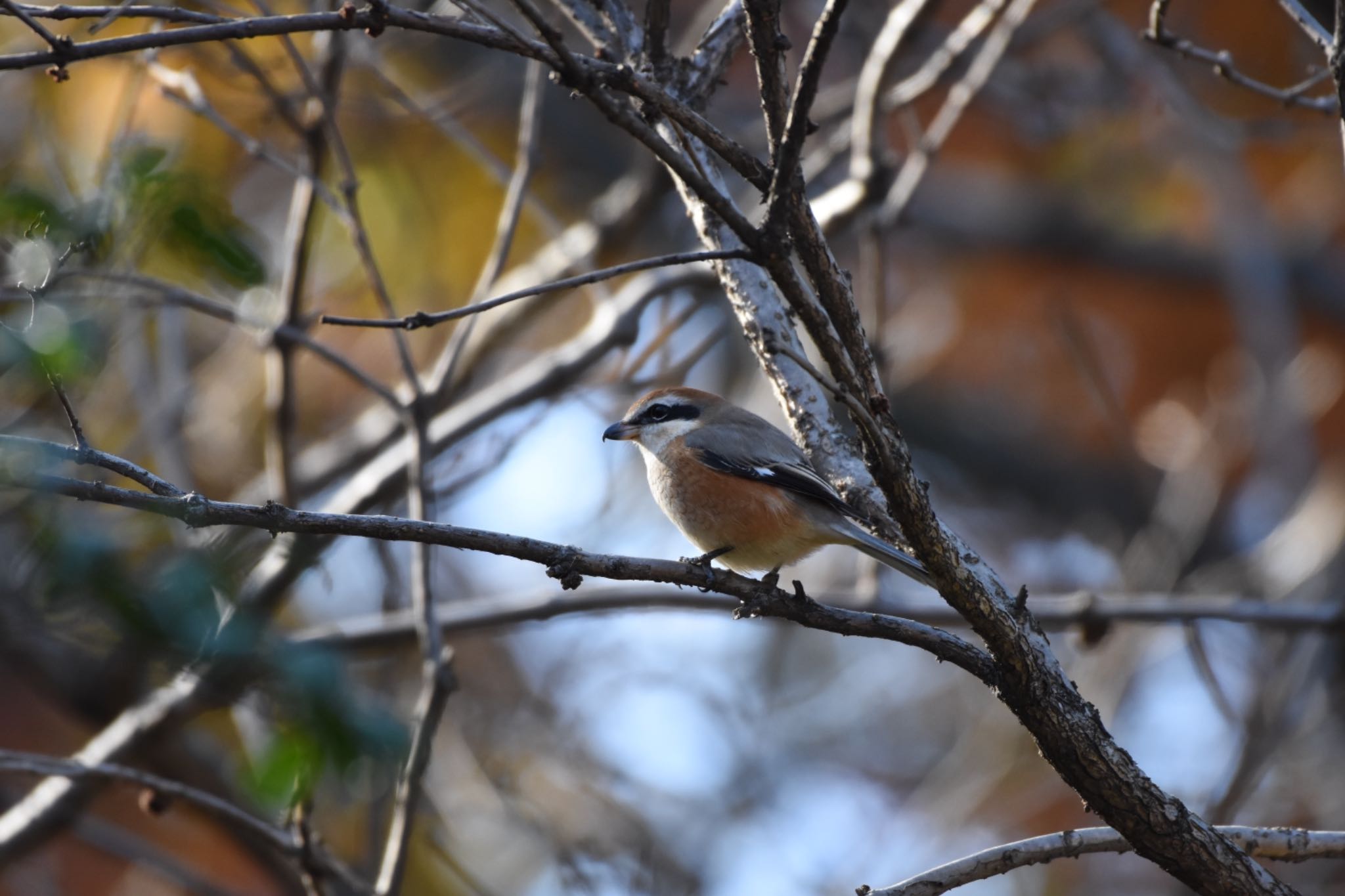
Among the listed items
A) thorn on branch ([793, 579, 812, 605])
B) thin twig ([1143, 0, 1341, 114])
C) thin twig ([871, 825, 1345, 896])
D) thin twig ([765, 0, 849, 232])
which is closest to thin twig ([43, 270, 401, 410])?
thorn on branch ([793, 579, 812, 605])

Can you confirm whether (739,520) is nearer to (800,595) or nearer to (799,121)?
(800,595)

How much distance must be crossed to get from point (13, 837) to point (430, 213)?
4.08 metres

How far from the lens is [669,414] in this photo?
4316 mm

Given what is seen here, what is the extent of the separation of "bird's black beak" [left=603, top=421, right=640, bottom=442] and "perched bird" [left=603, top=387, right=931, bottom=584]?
0.12 m

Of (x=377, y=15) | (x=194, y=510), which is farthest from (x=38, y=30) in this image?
(x=194, y=510)

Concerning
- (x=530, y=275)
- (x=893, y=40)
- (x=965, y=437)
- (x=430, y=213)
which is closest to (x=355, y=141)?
(x=430, y=213)

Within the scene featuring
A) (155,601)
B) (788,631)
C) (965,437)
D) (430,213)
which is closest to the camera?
(155,601)

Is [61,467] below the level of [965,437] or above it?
below

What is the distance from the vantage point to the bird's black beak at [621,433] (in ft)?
14.3

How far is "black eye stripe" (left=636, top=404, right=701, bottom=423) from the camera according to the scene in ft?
14.1

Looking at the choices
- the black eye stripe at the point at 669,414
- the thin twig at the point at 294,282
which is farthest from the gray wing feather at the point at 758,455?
the thin twig at the point at 294,282

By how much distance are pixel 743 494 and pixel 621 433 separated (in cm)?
86

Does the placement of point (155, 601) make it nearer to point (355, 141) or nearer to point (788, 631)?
point (355, 141)

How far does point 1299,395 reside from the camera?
7.09 metres
